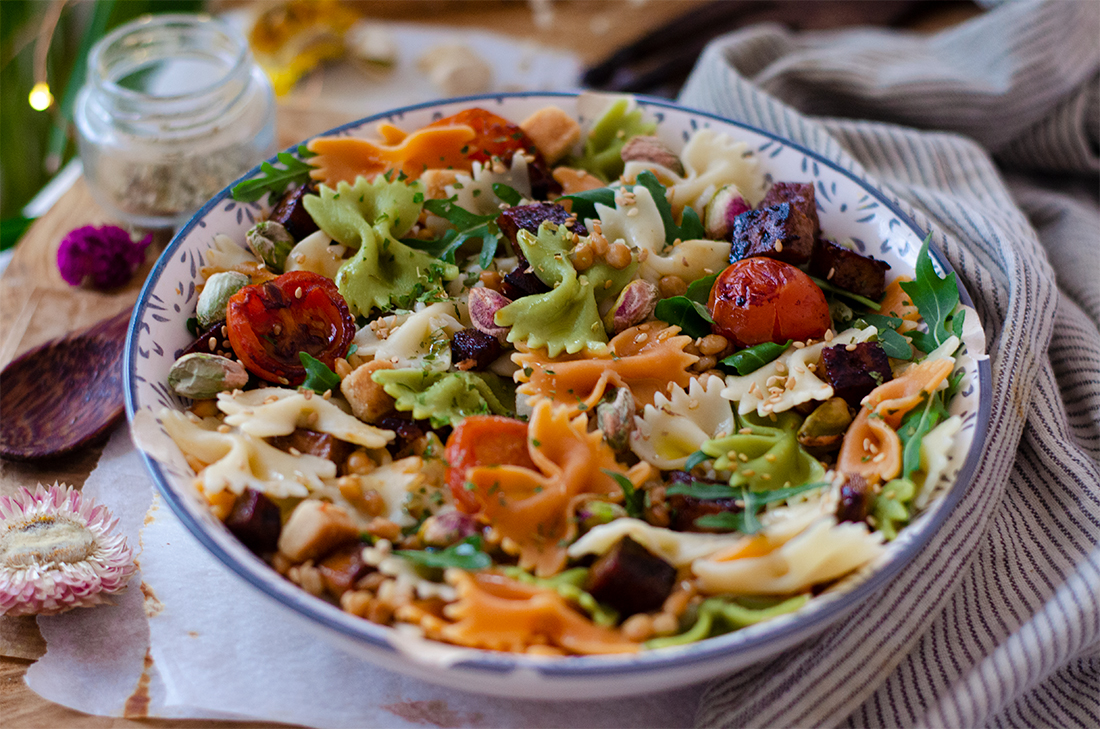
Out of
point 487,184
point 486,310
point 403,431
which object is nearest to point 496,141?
point 487,184

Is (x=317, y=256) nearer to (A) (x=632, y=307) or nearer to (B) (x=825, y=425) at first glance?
(A) (x=632, y=307)

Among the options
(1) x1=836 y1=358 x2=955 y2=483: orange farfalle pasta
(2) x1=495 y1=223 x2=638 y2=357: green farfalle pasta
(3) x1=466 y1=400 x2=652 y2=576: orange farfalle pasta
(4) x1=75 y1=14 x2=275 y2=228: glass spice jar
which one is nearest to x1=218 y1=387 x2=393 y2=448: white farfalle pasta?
(3) x1=466 y1=400 x2=652 y2=576: orange farfalle pasta

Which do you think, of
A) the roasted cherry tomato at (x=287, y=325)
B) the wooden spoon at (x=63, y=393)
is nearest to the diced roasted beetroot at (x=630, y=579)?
the roasted cherry tomato at (x=287, y=325)

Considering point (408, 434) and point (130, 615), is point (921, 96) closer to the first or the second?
point (408, 434)

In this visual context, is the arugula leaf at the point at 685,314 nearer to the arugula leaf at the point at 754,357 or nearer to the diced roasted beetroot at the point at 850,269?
the arugula leaf at the point at 754,357

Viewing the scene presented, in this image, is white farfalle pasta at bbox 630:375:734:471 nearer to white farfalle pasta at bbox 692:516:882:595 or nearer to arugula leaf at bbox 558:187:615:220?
white farfalle pasta at bbox 692:516:882:595

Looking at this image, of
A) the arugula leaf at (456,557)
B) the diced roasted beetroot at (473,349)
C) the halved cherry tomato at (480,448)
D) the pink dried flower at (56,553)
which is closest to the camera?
the arugula leaf at (456,557)
